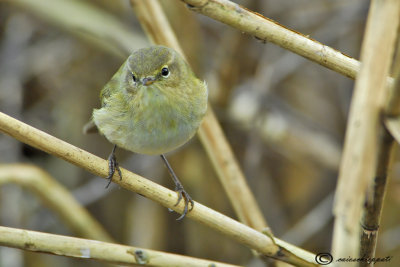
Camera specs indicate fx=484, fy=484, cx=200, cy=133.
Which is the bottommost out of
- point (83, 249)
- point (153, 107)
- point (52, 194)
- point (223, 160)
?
point (83, 249)

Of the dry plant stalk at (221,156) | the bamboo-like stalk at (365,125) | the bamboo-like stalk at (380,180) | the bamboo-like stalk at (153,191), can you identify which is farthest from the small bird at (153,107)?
the bamboo-like stalk at (365,125)

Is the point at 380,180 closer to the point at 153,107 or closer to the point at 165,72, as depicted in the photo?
the point at 153,107

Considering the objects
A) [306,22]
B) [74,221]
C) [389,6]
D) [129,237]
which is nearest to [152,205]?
[129,237]

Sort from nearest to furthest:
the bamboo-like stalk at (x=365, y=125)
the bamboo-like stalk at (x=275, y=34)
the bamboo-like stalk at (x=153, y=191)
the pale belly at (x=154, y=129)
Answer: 1. the bamboo-like stalk at (x=365, y=125)
2. the bamboo-like stalk at (x=153, y=191)
3. the bamboo-like stalk at (x=275, y=34)
4. the pale belly at (x=154, y=129)

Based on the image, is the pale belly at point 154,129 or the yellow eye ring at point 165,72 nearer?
the pale belly at point 154,129

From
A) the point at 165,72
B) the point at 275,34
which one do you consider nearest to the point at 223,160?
the point at 165,72

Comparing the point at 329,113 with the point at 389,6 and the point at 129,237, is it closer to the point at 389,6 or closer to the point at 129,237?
the point at 129,237

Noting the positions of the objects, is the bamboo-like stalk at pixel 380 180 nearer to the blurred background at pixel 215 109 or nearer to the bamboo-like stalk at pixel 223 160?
the bamboo-like stalk at pixel 223 160
